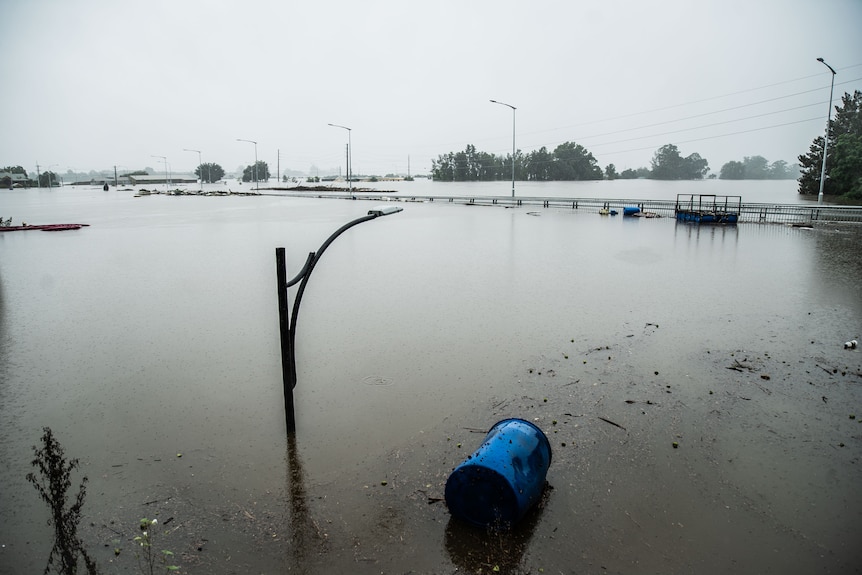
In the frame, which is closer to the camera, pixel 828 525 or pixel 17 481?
pixel 828 525

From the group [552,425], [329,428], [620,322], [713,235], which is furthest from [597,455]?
[713,235]

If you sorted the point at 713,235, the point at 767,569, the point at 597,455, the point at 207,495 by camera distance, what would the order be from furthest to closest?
the point at 713,235 < the point at 597,455 < the point at 207,495 < the point at 767,569

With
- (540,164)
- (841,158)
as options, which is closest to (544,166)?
(540,164)

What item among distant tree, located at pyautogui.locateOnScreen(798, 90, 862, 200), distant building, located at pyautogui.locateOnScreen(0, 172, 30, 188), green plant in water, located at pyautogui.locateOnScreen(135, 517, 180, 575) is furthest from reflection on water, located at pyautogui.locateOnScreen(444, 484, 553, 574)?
distant building, located at pyautogui.locateOnScreen(0, 172, 30, 188)

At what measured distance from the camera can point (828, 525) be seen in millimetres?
5012

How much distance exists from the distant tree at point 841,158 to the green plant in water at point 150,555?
199 feet

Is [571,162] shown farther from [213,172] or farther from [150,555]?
[150,555]

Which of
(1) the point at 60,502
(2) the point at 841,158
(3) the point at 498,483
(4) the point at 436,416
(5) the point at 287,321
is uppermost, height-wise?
(2) the point at 841,158

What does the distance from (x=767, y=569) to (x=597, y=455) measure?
6.54 feet

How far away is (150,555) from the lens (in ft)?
15.1

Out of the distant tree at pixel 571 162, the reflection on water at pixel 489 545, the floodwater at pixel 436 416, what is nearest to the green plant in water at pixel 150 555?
the floodwater at pixel 436 416

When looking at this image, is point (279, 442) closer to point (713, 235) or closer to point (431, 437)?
point (431, 437)

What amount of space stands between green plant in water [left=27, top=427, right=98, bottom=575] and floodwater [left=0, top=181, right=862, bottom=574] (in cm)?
12

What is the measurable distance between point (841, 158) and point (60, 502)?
65358 mm
